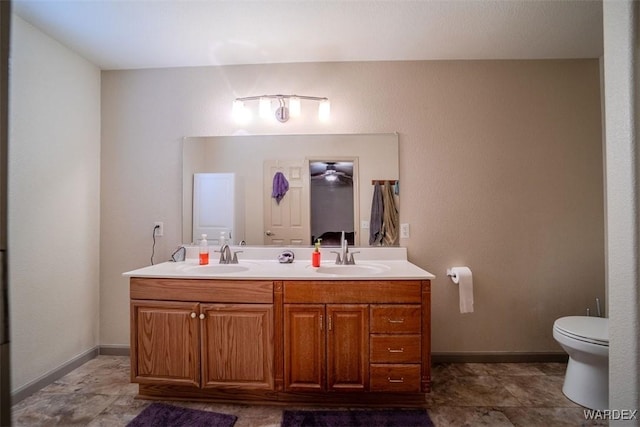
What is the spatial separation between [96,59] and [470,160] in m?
3.06

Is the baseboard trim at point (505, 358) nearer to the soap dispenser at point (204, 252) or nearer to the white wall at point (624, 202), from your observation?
the white wall at point (624, 202)

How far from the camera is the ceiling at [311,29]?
5.37 feet

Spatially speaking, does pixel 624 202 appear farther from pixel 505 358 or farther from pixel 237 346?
pixel 237 346

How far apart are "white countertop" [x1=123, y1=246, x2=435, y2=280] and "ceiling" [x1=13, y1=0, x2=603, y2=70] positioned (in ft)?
4.95

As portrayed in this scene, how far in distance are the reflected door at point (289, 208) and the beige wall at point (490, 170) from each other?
33 cm

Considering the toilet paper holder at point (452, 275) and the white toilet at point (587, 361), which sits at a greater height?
the toilet paper holder at point (452, 275)

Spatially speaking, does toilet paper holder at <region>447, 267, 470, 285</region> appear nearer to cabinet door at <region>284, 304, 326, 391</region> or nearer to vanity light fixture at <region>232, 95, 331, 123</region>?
cabinet door at <region>284, 304, 326, 391</region>

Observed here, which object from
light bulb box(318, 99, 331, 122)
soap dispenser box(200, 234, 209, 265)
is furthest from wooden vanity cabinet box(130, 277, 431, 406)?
light bulb box(318, 99, 331, 122)

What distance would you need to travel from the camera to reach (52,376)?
1892 millimetres

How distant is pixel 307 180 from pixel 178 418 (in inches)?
66.8

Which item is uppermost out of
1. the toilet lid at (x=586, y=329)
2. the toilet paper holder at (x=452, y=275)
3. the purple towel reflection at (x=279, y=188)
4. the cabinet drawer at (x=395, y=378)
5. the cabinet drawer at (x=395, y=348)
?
the purple towel reflection at (x=279, y=188)

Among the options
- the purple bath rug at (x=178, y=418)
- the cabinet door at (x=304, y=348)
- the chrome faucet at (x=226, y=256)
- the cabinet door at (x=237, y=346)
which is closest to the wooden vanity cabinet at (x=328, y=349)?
the cabinet door at (x=304, y=348)

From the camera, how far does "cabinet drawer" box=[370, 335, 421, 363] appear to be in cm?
159

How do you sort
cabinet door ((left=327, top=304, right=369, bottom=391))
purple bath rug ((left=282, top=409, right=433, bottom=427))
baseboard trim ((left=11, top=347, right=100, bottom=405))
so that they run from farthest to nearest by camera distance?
baseboard trim ((left=11, top=347, right=100, bottom=405)) < cabinet door ((left=327, top=304, right=369, bottom=391)) < purple bath rug ((left=282, top=409, right=433, bottom=427))
